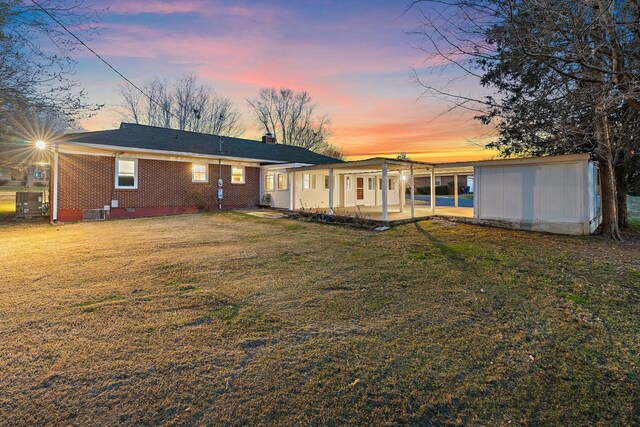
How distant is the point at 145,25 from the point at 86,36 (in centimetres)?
185

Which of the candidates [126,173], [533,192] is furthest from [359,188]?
[126,173]

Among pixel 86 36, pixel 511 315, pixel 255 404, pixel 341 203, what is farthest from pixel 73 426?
pixel 341 203

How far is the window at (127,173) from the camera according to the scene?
1372cm

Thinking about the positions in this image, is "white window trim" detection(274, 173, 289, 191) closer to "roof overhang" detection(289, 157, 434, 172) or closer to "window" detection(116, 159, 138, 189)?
"roof overhang" detection(289, 157, 434, 172)

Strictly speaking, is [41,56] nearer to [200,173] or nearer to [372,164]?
[200,173]

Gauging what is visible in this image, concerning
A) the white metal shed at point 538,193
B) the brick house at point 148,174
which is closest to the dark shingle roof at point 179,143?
the brick house at point 148,174

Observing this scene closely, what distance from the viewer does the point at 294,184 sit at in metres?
16.5

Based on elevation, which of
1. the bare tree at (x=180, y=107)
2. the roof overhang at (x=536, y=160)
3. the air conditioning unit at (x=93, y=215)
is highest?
the bare tree at (x=180, y=107)

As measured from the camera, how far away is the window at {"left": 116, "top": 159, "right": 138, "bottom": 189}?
13719 mm

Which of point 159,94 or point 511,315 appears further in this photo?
point 159,94

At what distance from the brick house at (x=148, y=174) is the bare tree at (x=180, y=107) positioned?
60.4ft

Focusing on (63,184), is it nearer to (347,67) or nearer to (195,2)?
(195,2)

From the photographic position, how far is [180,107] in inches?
1399

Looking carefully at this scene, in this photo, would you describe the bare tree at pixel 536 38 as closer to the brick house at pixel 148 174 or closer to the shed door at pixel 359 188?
the brick house at pixel 148 174
